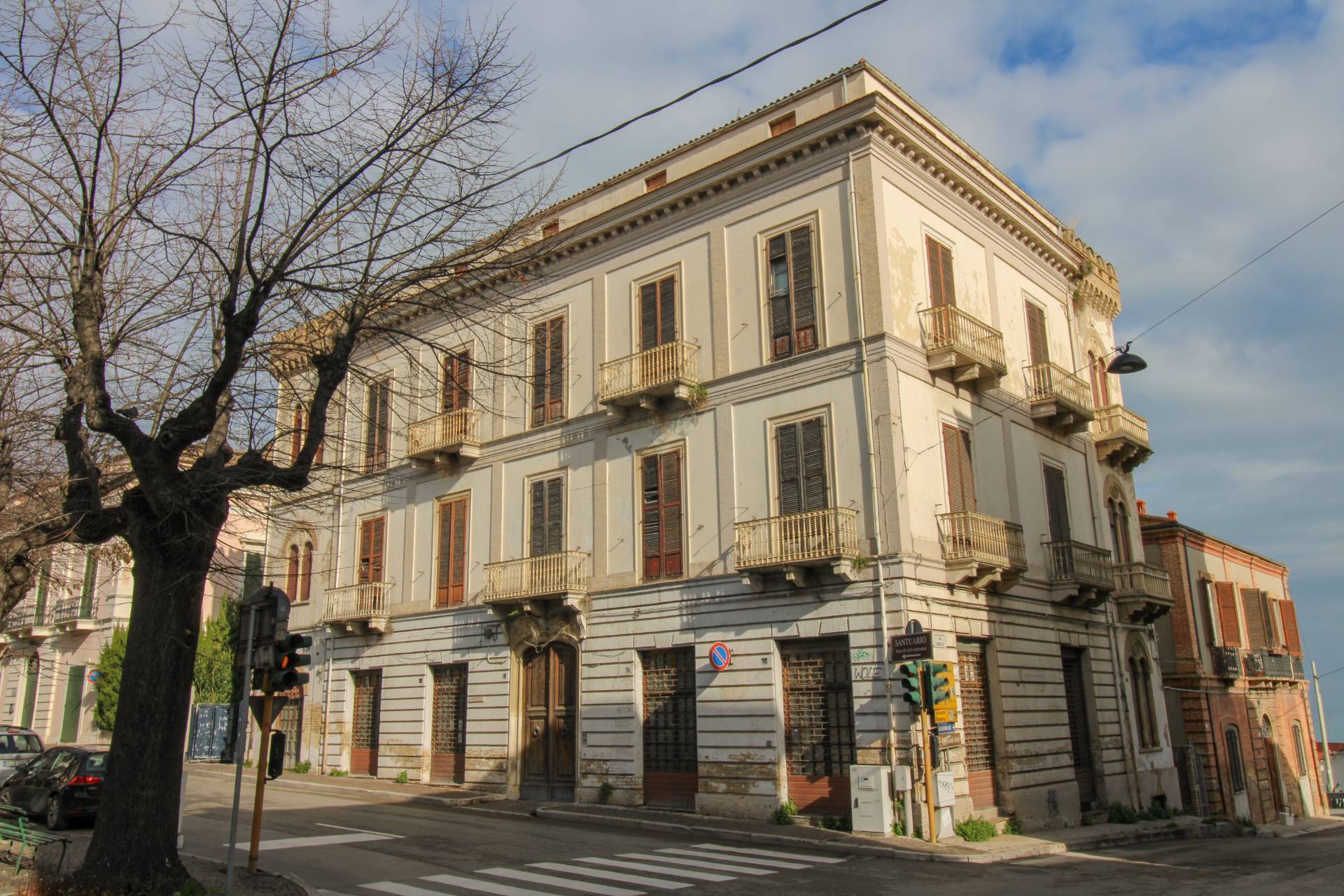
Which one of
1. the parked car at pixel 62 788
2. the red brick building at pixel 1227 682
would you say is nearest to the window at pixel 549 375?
the parked car at pixel 62 788

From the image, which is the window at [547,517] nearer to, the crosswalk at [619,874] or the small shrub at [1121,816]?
the crosswalk at [619,874]

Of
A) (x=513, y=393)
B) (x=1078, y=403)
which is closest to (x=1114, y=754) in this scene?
(x=1078, y=403)

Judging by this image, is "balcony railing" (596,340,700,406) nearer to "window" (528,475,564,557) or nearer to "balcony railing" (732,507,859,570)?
"window" (528,475,564,557)

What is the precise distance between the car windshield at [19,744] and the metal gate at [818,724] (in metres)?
17.2

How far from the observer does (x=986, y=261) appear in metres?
24.2

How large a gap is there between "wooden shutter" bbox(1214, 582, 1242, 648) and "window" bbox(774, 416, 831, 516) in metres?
18.9

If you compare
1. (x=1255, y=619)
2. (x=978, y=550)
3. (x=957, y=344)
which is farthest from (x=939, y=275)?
(x=1255, y=619)

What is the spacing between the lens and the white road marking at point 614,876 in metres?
12.5

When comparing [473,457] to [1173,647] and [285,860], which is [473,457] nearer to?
[285,860]

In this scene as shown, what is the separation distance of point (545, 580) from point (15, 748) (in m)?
12.9

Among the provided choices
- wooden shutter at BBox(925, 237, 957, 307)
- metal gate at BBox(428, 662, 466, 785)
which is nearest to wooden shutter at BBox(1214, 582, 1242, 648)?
wooden shutter at BBox(925, 237, 957, 307)

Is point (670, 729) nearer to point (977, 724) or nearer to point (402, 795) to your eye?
point (977, 724)

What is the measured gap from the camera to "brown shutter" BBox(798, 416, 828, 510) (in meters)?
20.1

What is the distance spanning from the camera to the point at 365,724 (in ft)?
93.2
